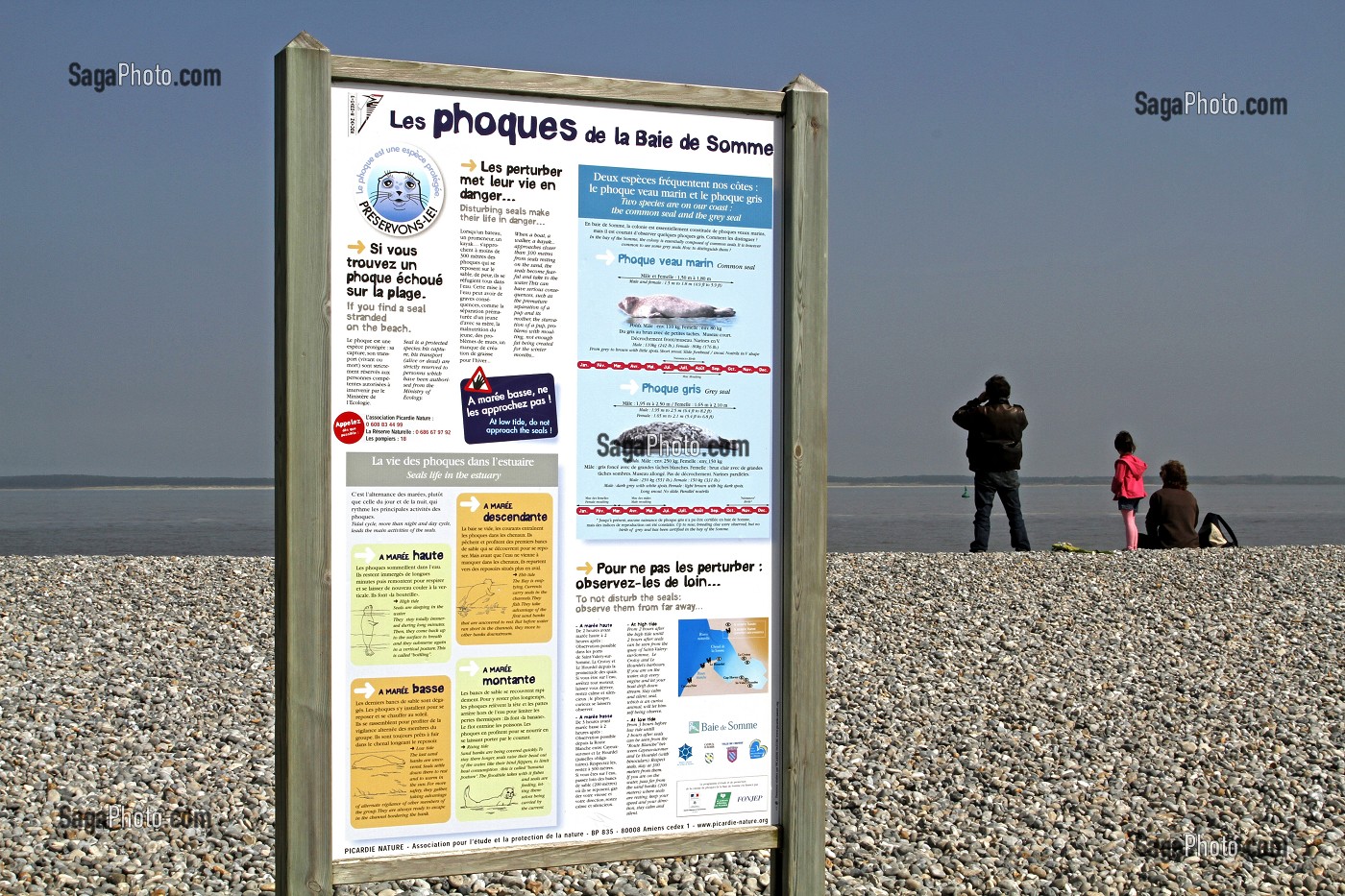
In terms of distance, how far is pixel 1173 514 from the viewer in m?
14.0

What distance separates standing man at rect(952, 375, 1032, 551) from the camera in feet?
44.9

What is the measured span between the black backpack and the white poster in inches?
484

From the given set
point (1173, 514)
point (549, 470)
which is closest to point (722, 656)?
point (549, 470)

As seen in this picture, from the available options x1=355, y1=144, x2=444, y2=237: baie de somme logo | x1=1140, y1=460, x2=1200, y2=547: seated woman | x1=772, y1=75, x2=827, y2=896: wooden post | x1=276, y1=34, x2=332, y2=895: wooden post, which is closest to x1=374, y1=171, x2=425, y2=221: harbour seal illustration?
x1=355, y1=144, x2=444, y2=237: baie de somme logo

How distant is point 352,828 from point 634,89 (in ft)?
7.50

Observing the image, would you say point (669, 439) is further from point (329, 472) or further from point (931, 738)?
point (931, 738)

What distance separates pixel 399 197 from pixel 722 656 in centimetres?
165

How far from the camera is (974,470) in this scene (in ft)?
45.6

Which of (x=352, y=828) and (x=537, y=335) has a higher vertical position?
(x=537, y=335)

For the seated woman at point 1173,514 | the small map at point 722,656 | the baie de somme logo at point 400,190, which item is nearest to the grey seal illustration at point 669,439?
the small map at point 722,656

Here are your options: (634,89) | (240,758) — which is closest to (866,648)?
(240,758)

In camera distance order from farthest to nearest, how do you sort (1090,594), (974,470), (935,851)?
(974,470) < (1090,594) < (935,851)

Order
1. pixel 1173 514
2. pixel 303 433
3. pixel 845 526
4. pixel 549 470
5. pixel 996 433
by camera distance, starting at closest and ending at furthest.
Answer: pixel 303 433
pixel 549 470
pixel 996 433
pixel 1173 514
pixel 845 526

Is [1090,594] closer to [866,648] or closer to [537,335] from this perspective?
[866,648]
